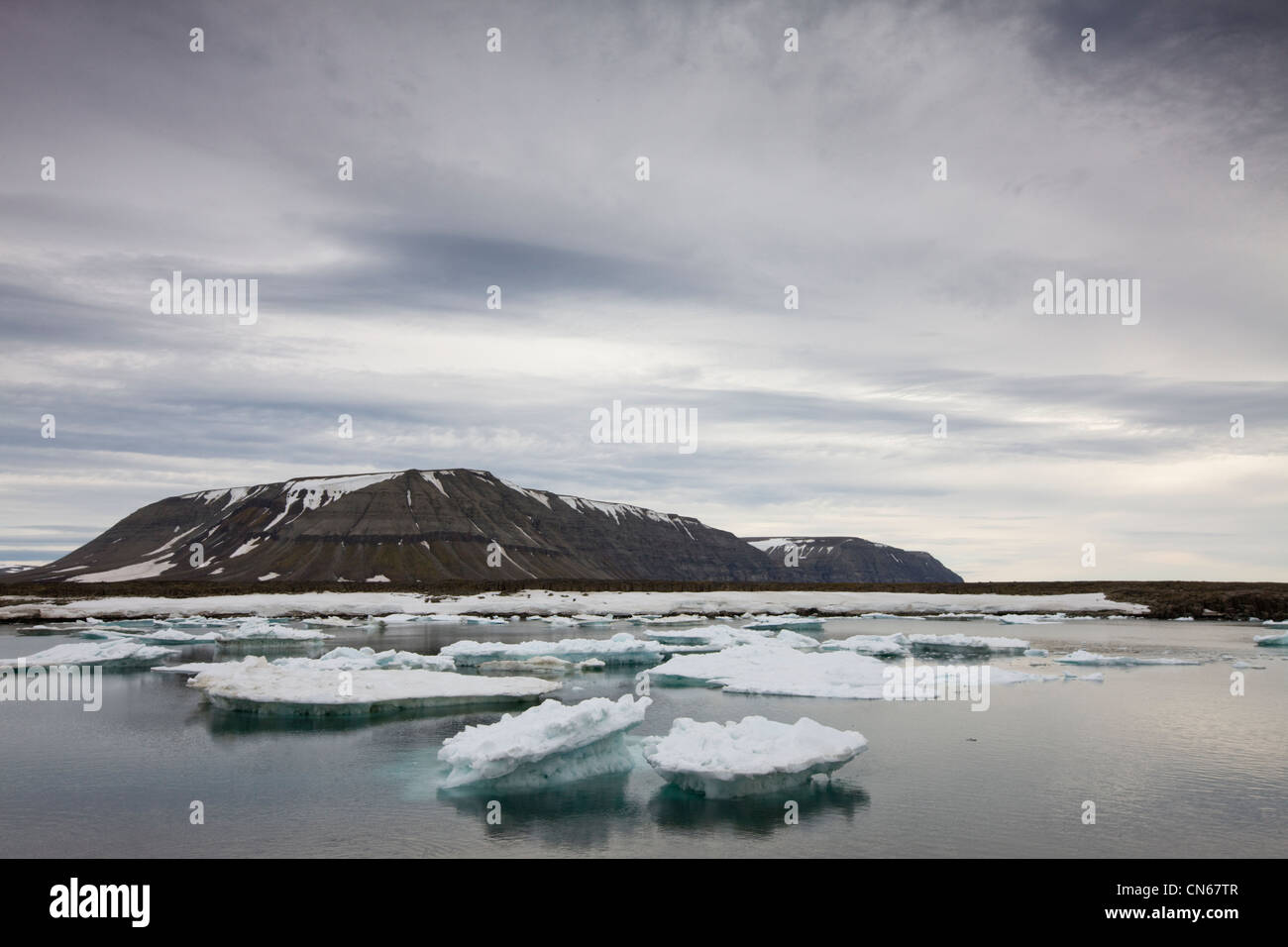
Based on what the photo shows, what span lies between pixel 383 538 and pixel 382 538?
18 centimetres

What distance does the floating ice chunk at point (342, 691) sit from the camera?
19156 millimetres

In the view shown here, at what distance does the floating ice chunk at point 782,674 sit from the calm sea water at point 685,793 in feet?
2.86

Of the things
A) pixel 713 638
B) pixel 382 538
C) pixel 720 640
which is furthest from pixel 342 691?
pixel 382 538

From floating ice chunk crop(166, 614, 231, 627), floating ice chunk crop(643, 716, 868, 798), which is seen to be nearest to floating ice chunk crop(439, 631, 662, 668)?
floating ice chunk crop(643, 716, 868, 798)

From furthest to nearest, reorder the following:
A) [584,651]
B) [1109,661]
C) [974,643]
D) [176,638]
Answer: [176,638] < [974,643] < [584,651] < [1109,661]

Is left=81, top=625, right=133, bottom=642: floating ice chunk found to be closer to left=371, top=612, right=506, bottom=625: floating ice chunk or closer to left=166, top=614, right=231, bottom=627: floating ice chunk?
left=166, top=614, right=231, bottom=627: floating ice chunk

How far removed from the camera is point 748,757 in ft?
40.5

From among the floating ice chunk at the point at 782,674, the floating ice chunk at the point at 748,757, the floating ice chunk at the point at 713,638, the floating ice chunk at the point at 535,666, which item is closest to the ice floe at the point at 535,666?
the floating ice chunk at the point at 535,666

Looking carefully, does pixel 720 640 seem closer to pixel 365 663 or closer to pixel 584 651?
pixel 584 651

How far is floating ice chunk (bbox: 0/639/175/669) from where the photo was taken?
90.7 feet
